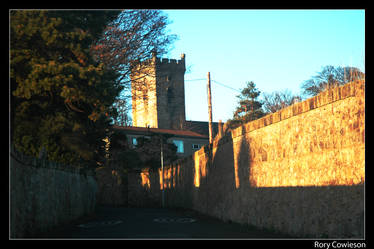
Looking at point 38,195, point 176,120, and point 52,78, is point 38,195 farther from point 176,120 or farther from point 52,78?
point 176,120

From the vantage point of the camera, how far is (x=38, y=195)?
13.5 meters

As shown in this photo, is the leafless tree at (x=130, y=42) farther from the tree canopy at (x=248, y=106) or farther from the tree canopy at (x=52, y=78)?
the tree canopy at (x=248, y=106)

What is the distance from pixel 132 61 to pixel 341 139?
15564 millimetres

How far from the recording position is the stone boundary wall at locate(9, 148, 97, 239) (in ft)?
35.9

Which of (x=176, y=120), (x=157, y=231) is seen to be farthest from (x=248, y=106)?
(x=157, y=231)

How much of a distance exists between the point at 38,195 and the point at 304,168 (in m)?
7.42

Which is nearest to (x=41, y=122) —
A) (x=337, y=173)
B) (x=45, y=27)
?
(x=45, y=27)

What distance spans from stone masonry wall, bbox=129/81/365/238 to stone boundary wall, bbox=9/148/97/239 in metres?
6.33

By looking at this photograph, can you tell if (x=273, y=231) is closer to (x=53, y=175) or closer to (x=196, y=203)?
(x=53, y=175)

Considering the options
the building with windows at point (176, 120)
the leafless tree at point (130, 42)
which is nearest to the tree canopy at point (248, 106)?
the building with windows at point (176, 120)

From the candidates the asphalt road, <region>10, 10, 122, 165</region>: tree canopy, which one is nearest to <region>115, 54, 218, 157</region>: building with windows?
the asphalt road

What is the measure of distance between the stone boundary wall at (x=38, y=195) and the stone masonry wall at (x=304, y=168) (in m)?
6.33

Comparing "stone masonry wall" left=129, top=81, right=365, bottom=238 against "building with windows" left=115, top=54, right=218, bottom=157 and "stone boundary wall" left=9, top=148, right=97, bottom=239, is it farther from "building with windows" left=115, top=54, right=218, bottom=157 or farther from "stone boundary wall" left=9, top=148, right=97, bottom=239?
"building with windows" left=115, top=54, right=218, bottom=157
